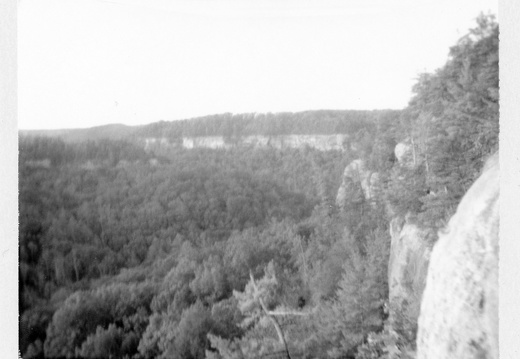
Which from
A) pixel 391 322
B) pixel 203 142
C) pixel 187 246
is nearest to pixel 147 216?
pixel 187 246

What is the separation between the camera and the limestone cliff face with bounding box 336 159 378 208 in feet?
7.19

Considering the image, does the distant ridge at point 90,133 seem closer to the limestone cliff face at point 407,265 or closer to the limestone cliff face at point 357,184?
the limestone cliff face at point 357,184

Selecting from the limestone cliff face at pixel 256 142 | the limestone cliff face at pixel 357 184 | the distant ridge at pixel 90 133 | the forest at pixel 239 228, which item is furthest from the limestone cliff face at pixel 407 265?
the distant ridge at pixel 90 133

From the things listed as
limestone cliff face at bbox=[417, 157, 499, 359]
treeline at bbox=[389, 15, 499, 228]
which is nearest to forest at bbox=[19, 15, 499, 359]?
treeline at bbox=[389, 15, 499, 228]

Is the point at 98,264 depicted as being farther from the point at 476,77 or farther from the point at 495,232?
the point at 476,77

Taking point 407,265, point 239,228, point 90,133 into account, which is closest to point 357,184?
Answer: point 407,265

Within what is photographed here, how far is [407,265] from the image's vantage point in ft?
7.13

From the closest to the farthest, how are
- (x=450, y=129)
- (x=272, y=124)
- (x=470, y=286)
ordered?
(x=470, y=286) < (x=450, y=129) < (x=272, y=124)

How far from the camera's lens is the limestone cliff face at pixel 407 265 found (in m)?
2.16

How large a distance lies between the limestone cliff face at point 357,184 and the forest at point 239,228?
0.02m

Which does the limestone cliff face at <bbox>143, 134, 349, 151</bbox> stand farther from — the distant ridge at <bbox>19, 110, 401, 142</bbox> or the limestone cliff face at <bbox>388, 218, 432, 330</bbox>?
the limestone cliff face at <bbox>388, 218, 432, 330</bbox>

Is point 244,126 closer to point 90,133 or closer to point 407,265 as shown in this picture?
point 90,133

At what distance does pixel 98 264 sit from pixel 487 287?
6.38 feet

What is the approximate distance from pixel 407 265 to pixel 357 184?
0.49 m
